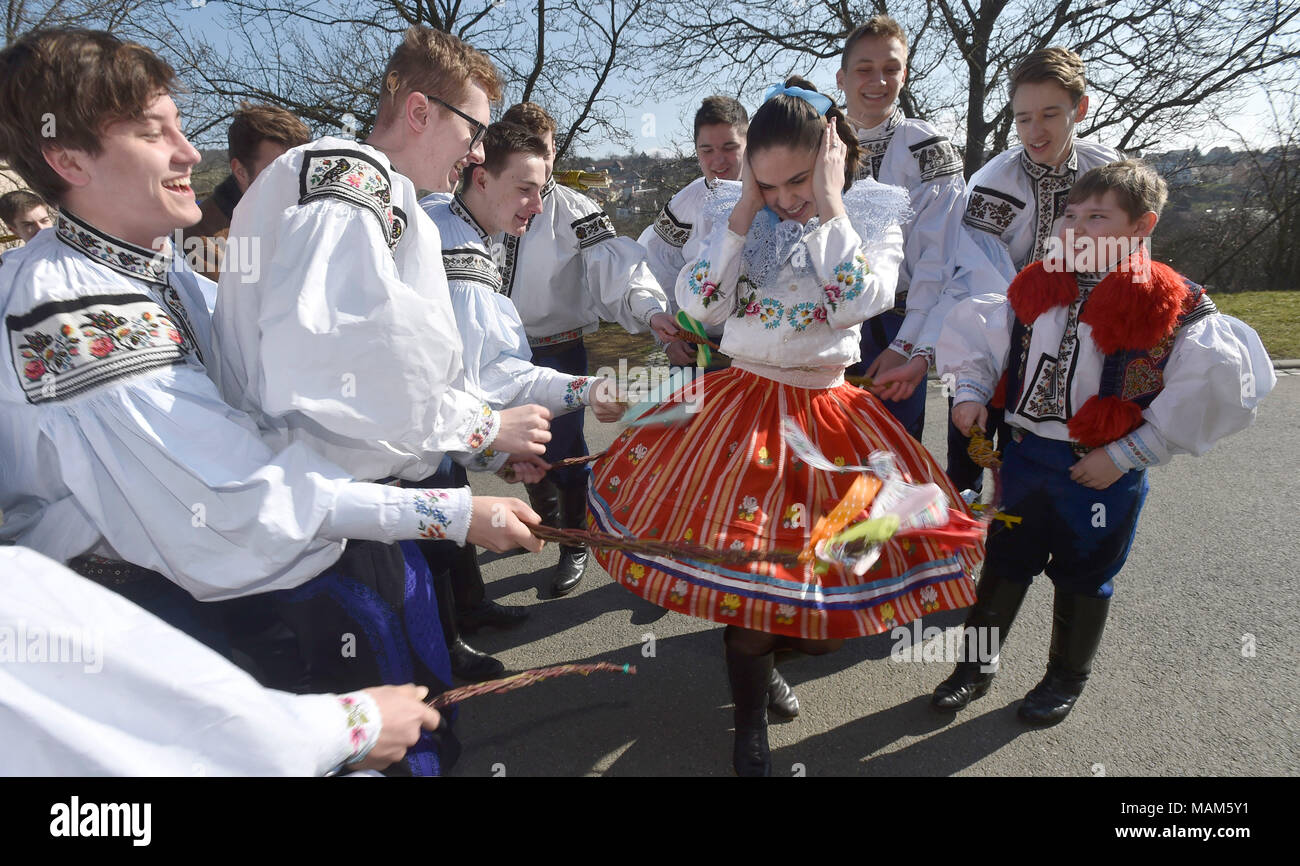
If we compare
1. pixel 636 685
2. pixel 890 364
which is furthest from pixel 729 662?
pixel 890 364

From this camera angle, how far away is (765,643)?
86.9 inches

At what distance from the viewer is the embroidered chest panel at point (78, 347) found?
143 cm

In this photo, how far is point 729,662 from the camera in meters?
2.32

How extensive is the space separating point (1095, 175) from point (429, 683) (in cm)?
247

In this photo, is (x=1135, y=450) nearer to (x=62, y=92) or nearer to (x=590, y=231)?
(x=590, y=231)

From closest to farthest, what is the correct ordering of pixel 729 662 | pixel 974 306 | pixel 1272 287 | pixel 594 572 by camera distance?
pixel 729 662 → pixel 974 306 → pixel 594 572 → pixel 1272 287

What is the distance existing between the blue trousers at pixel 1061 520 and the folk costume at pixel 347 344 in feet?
6.27

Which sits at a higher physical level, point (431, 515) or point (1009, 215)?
point (1009, 215)

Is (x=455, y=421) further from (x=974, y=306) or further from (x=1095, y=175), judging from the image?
(x=1095, y=175)

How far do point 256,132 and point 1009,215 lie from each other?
3.56 meters

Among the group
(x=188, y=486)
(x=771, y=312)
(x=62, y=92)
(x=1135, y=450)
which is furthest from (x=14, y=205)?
(x=1135, y=450)

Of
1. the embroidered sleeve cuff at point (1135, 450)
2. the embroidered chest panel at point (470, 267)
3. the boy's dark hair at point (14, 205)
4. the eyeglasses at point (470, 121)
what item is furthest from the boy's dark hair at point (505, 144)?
the boy's dark hair at point (14, 205)

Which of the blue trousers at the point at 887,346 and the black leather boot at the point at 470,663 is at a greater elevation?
the blue trousers at the point at 887,346

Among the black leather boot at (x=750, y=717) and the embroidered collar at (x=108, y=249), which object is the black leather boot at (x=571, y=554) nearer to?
the black leather boot at (x=750, y=717)
